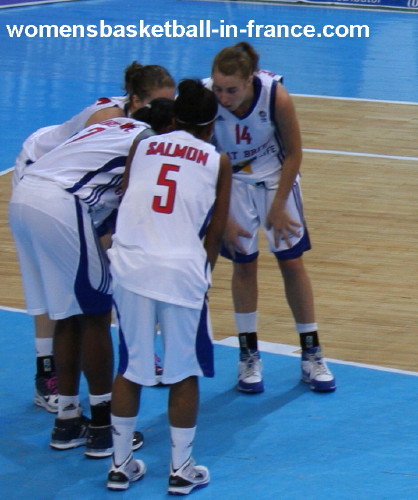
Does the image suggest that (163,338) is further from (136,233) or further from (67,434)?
(67,434)

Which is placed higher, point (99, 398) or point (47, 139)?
point (47, 139)

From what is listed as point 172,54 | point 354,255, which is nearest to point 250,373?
point 354,255

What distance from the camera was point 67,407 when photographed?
4613 millimetres

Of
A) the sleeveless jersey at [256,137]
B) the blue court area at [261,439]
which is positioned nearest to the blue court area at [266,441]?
the blue court area at [261,439]

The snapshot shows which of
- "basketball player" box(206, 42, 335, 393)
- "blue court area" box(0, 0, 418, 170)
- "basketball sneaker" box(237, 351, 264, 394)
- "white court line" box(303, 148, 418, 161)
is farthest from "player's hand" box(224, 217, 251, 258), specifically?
"white court line" box(303, 148, 418, 161)

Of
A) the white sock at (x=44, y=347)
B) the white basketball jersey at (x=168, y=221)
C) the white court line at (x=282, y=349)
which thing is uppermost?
the white basketball jersey at (x=168, y=221)

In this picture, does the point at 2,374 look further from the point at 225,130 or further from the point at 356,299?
the point at 356,299

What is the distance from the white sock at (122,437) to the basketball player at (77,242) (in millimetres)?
322

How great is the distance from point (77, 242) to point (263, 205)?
123cm

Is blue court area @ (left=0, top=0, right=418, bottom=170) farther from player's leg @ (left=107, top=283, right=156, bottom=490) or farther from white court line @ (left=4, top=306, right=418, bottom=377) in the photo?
player's leg @ (left=107, top=283, right=156, bottom=490)

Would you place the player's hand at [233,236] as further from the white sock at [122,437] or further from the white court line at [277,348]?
the white sock at [122,437]

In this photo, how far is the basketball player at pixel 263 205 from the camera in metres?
5.00

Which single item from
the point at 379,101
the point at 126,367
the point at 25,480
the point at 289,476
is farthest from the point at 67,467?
the point at 379,101

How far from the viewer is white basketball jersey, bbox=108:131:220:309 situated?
3.99 meters
